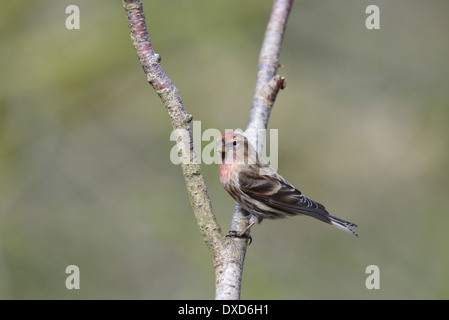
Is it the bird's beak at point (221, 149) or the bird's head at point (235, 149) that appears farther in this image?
the bird's beak at point (221, 149)

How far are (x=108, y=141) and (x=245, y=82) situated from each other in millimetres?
1741

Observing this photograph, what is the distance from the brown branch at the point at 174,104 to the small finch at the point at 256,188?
81 centimetres

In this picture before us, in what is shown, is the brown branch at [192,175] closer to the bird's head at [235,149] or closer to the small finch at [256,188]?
the small finch at [256,188]

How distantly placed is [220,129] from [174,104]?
3.08m

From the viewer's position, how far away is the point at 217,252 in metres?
2.34

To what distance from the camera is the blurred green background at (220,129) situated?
4.97 meters

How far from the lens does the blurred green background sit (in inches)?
196

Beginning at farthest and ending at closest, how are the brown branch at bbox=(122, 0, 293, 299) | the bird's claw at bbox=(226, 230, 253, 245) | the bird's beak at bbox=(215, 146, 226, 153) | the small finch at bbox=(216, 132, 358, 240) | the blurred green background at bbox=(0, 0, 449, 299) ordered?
the blurred green background at bbox=(0, 0, 449, 299)
the bird's beak at bbox=(215, 146, 226, 153)
the small finch at bbox=(216, 132, 358, 240)
the bird's claw at bbox=(226, 230, 253, 245)
the brown branch at bbox=(122, 0, 293, 299)

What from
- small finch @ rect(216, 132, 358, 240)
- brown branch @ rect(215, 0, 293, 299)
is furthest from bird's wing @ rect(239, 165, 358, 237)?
brown branch @ rect(215, 0, 293, 299)

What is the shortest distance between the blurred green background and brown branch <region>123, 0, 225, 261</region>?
2.47 meters

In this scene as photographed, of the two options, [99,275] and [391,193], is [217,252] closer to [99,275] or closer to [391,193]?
[99,275]

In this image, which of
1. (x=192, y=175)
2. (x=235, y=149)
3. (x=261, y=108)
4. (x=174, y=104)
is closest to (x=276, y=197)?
(x=235, y=149)

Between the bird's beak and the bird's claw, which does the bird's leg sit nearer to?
the bird's claw

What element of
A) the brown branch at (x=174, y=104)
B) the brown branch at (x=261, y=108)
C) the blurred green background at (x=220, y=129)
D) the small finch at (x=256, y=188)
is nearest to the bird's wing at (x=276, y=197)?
the small finch at (x=256, y=188)
